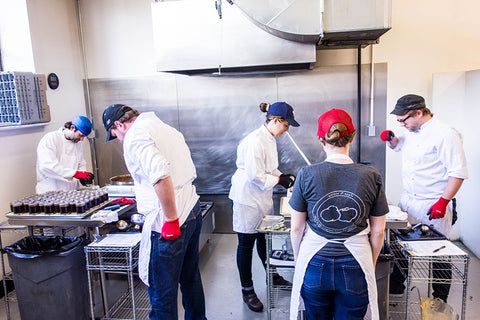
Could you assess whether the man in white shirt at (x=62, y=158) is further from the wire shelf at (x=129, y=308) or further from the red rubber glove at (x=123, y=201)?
the wire shelf at (x=129, y=308)

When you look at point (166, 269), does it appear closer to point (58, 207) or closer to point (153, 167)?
point (153, 167)

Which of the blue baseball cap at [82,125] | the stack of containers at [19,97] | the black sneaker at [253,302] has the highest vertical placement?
the stack of containers at [19,97]

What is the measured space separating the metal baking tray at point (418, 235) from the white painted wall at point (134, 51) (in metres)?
1.18

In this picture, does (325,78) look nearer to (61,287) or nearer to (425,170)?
(425,170)

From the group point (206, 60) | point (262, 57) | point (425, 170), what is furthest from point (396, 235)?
point (206, 60)

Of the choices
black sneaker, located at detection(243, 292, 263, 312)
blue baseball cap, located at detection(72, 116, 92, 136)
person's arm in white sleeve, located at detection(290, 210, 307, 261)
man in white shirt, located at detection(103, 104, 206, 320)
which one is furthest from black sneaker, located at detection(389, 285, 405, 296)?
blue baseball cap, located at detection(72, 116, 92, 136)

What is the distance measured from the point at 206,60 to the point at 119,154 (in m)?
1.56

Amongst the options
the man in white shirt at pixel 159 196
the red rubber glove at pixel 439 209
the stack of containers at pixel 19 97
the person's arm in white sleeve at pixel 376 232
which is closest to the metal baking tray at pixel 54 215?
the man in white shirt at pixel 159 196

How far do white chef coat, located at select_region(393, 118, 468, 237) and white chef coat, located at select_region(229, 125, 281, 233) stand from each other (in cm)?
92

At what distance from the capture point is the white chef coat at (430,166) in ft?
6.95

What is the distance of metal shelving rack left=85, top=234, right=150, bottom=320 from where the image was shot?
2.00m

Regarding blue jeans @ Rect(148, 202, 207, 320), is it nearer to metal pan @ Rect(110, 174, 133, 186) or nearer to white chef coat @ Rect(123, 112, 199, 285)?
white chef coat @ Rect(123, 112, 199, 285)

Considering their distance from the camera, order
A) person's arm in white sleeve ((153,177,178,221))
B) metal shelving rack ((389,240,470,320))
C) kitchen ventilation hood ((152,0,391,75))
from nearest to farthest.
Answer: person's arm in white sleeve ((153,177,178,221))
metal shelving rack ((389,240,470,320))
kitchen ventilation hood ((152,0,391,75))

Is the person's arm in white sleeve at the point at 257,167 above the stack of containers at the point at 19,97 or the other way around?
the other way around
